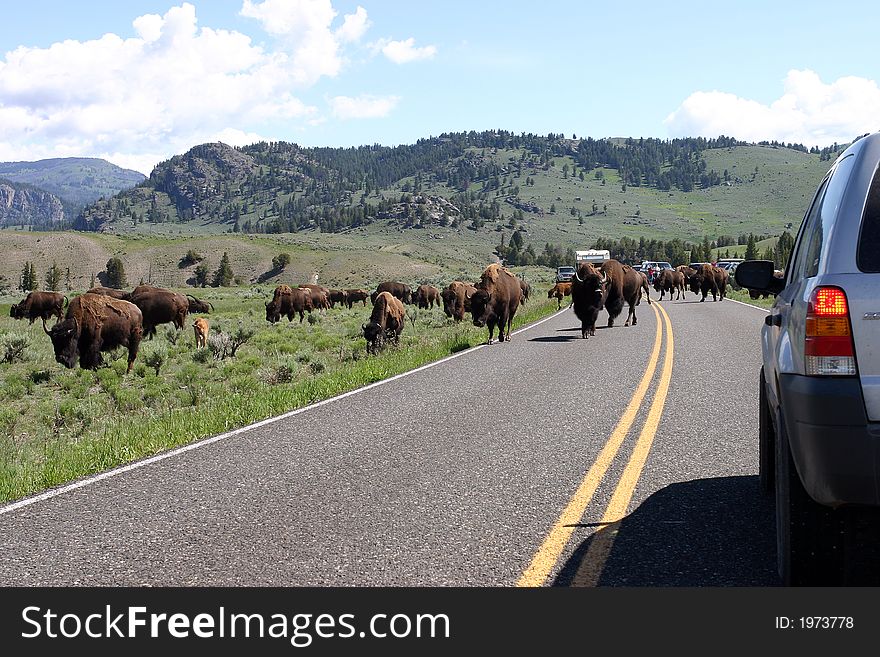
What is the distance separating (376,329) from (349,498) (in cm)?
1524

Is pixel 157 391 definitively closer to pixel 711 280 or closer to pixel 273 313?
pixel 273 313

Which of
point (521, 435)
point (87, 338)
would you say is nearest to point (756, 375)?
point (521, 435)

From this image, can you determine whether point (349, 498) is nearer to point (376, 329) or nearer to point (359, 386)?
point (359, 386)

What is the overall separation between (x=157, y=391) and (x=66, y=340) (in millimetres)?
4382

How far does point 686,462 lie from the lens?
7336 mm

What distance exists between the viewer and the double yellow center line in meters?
4.57

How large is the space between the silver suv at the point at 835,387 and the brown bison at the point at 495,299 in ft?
53.3

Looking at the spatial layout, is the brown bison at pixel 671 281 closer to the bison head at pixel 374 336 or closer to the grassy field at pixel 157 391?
the grassy field at pixel 157 391

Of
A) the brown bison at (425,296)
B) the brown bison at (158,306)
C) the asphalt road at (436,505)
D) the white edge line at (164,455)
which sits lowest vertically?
the brown bison at (425,296)

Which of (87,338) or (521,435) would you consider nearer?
(521,435)

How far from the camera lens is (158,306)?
31859 mm

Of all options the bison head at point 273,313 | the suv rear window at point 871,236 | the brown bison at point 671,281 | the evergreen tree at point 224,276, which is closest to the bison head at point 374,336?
the suv rear window at point 871,236

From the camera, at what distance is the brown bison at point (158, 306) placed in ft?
104

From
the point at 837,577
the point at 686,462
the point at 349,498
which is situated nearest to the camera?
the point at 837,577
